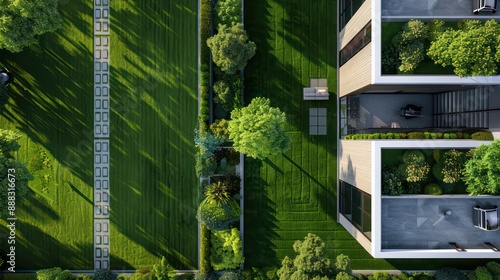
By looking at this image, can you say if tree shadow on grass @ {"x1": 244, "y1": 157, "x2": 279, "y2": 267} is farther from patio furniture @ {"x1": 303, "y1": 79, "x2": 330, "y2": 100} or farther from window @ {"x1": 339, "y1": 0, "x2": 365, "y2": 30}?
window @ {"x1": 339, "y1": 0, "x2": 365, "y2": 30}

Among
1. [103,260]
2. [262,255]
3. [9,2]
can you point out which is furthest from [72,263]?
[9,2]

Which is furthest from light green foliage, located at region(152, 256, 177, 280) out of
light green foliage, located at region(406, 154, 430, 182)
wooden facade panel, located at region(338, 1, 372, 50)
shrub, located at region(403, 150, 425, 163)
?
wooden facade panel, located at region(338, 1, 372, 50)

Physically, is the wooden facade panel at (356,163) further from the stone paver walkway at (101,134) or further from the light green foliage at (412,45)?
the stone paver walkway at (101,134)

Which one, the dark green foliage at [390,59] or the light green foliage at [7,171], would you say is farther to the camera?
the light green foliage at [7,171]

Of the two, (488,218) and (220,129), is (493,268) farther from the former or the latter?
(220,129)

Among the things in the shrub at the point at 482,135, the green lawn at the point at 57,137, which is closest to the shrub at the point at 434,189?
the shrub at the point at 482,135

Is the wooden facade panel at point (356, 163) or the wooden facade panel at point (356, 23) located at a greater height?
the wooden facade panel at point (356, 23)
